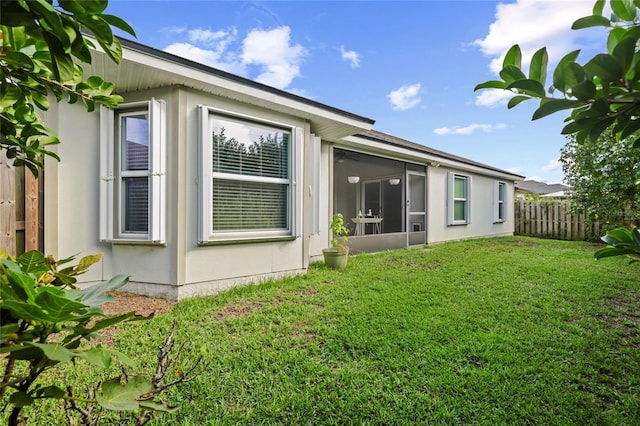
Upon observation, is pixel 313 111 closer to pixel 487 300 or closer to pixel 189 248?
pixel 189 248

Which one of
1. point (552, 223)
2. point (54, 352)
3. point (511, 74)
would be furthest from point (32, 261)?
point (552, 223)

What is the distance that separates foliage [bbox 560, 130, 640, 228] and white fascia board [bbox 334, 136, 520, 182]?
282 cm

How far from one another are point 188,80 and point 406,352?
4.02 m

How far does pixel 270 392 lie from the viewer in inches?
86.7

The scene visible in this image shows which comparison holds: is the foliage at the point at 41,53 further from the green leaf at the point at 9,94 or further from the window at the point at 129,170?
the window at the point at 129,170

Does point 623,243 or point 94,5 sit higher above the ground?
point 94,5

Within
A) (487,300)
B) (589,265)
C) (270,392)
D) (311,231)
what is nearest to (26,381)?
(270,392)

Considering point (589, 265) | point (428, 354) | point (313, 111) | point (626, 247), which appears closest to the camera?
point (626, 247)

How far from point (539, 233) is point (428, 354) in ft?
44.5

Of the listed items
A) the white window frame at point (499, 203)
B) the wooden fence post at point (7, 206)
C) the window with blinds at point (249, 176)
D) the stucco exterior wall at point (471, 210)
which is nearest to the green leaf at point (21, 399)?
the window with blinds at point (249, 176)

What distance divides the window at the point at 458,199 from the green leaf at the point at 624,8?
991 cm

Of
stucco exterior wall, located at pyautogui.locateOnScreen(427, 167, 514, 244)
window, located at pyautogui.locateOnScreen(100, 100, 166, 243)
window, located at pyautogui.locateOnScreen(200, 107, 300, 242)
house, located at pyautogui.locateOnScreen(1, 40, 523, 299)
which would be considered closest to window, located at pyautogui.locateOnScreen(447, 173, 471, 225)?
stucco exterior wall, located at pyautogui.locateOnScreen(427, 167, 514, 244)

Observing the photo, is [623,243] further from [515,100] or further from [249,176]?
[249,176]

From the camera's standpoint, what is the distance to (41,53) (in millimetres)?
909
